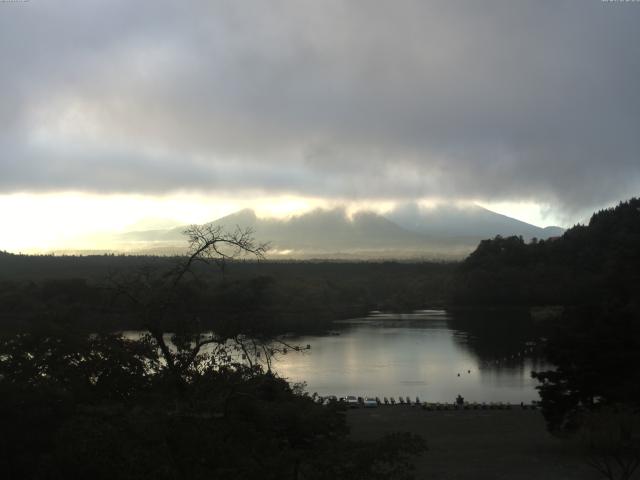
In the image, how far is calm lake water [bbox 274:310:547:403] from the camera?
926 inches

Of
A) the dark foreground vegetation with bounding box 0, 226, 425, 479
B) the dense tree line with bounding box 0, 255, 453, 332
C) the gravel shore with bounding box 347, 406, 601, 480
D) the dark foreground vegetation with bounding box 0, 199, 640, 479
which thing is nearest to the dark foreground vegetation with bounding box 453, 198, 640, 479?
A: the dark foreground vegetation with bounding box 0, 199, 640, 479

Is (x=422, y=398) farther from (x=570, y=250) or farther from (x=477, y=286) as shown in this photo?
(x=570, y=250)

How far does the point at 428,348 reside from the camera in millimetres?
34500

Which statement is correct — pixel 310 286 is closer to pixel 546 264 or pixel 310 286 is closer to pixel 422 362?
pixel 546 264

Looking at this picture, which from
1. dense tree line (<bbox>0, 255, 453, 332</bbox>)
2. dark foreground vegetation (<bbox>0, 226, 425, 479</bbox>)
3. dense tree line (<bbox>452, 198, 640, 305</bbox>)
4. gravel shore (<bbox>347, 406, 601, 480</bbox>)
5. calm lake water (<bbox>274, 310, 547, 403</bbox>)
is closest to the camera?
dark foreground vegetation (<bbox>0, 226, 425, 479</bbox>)

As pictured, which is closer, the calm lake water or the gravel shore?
the gravel shore

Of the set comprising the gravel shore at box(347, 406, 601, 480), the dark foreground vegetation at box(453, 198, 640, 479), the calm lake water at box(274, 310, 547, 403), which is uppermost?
the dark foreground vegetation at box(453, 198, 640, 479)

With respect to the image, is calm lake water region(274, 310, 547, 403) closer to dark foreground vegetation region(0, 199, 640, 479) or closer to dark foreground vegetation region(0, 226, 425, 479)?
dark foreground vegetation region(0, 199, 640, 479)

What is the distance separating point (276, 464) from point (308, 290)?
181 feet

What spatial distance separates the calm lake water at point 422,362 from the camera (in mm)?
23531

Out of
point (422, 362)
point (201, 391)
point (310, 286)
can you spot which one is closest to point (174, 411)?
point (201, 391)

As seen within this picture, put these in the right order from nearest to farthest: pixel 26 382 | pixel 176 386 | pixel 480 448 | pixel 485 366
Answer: pixel 176 386
pixel 26 382
pixel 480 448
pixel 485 366

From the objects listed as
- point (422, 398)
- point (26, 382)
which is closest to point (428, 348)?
point (422, 398)

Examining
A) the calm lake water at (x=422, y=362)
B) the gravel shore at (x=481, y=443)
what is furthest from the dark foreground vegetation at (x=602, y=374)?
the calm lake water at (x=422, y=362)
